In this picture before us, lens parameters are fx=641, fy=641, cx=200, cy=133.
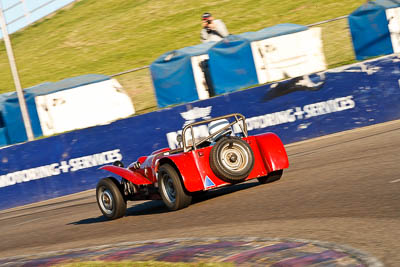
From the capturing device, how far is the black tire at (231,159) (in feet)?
27.0

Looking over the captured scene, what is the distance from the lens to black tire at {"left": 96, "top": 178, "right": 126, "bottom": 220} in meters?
9.30

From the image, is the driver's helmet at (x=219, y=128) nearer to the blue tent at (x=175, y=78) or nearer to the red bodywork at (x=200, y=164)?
the red bodywork at (x=200, y=164)

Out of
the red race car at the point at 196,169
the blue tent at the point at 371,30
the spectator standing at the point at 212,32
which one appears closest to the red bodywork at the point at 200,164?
the red race car at the point at 196,169

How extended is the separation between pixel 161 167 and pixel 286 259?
155 inches

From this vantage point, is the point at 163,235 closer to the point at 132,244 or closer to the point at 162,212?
the point at 132,244

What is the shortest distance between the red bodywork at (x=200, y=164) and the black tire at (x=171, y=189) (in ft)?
0.35

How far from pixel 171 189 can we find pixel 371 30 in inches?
345

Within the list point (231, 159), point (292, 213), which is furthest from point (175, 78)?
point (292, 213)

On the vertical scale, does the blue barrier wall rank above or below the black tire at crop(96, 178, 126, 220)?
above

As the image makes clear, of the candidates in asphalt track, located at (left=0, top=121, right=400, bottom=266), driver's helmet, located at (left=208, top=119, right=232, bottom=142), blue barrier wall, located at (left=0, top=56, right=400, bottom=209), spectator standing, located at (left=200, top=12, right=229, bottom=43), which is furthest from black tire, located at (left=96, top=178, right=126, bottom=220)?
spectator standing, located at (left=200, top=12, right=229, bottom=43)

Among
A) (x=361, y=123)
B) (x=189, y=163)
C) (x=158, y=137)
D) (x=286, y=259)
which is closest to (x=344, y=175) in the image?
(x=189, y=163)

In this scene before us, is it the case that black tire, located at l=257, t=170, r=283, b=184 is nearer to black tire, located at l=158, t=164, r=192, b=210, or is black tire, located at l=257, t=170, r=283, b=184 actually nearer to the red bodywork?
the red bodywork

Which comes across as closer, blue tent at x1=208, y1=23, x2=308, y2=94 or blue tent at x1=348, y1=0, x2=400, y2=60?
blue tent at x1=348, y1=0, x2=400, y2=60

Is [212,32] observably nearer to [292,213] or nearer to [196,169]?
[196,169]
